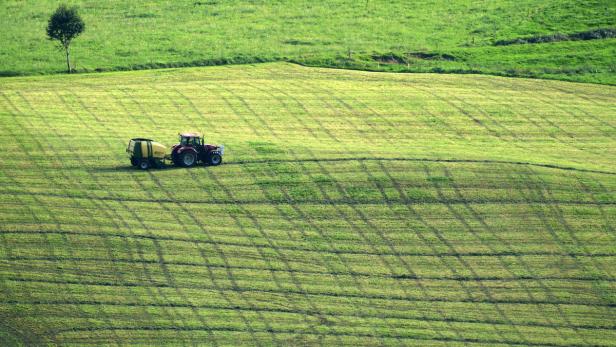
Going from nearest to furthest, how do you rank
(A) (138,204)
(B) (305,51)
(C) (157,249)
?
(C) (157,249) < (A) (138,204) < (B) (305,51)

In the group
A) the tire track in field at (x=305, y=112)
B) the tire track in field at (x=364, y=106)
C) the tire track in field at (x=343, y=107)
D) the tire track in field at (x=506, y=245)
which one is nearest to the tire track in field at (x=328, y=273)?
the tire track in field at (x=506, y=245)

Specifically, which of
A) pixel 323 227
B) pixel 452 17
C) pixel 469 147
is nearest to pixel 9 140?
pixel 323 227

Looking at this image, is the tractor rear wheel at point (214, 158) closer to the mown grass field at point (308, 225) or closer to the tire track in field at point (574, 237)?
the mown grass field at point (308, 225)

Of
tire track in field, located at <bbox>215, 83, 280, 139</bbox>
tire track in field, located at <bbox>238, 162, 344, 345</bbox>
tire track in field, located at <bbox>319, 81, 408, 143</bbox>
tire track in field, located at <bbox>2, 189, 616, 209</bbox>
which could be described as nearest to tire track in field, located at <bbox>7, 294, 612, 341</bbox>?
tire track in field, located at <bbox>238, 162, 344, 345</bbox>

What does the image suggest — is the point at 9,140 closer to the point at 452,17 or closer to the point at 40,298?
the point at 40,298

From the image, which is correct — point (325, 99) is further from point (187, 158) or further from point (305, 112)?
point (187, 158)

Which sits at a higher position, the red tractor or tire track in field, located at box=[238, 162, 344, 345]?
the red tractor

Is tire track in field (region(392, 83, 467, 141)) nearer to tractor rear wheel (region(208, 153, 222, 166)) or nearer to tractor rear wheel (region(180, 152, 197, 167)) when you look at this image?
tractor rear wheel (region(208, 153, 222, 166))
